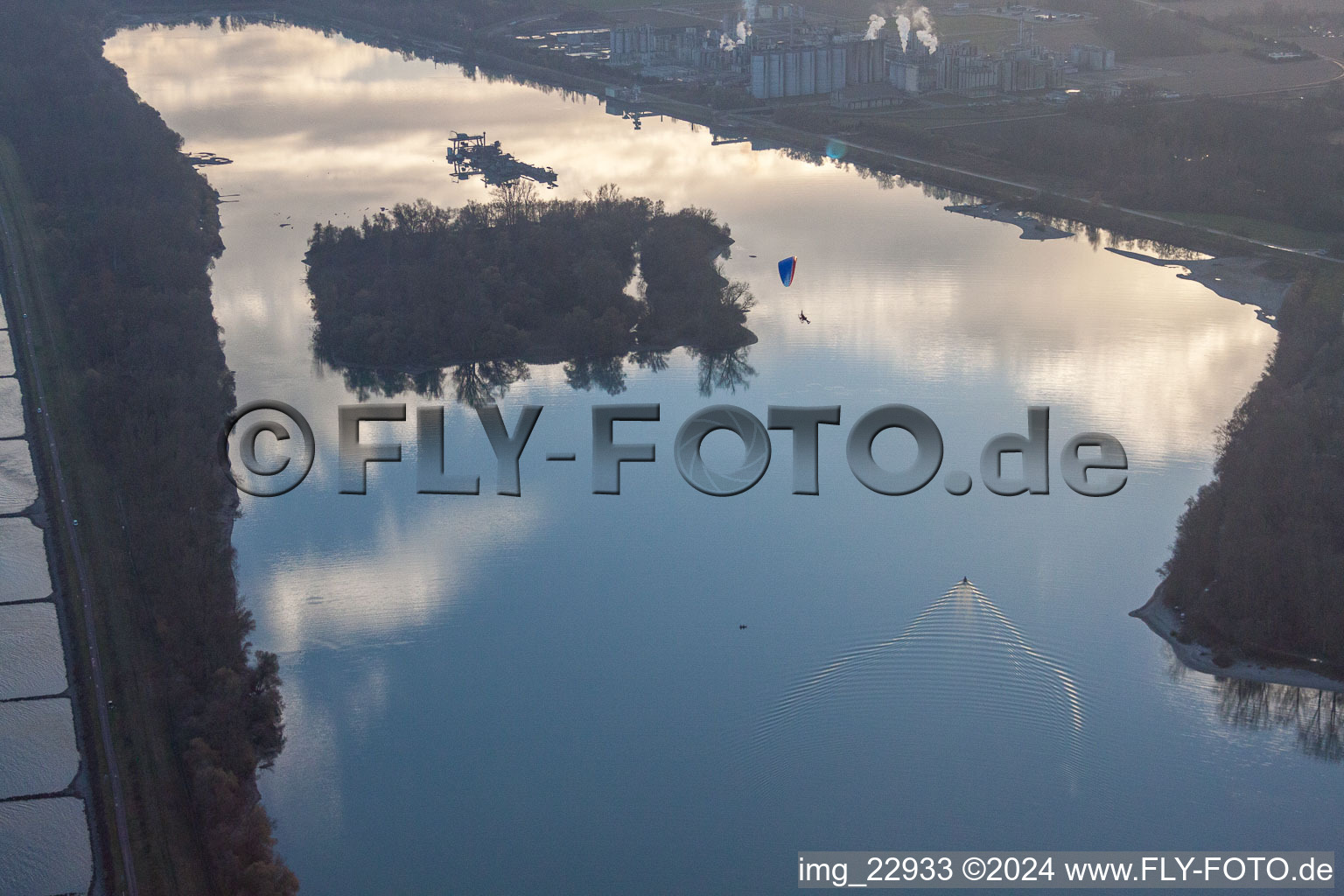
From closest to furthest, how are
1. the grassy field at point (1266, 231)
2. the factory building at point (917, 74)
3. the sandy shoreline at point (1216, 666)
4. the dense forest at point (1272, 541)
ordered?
1. the sandy shoreline at point (1216, 666)
2. the dense forest at point (1272, 541)
3. the grassy field at point (1266, 231)
4. the factory building at point (917, 74)

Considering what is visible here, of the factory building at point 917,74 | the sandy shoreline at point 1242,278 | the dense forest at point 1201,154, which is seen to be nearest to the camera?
the sandy shoreline at point 1242,278

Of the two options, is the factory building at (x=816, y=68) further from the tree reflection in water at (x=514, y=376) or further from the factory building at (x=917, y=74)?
the tree reflection in water at (x=514, y=376)

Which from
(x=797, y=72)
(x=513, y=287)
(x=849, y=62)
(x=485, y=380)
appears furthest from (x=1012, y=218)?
(x=849, y=62)

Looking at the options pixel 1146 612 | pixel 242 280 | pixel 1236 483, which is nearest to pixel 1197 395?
pixel 1236 483

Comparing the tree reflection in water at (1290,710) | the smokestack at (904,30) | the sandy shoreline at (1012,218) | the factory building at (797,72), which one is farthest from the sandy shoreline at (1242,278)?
the smokestack at (904,30)

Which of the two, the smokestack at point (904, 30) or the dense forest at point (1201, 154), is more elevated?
the smokestack at point (904, 30)

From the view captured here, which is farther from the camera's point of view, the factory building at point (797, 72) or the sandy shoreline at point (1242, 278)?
the factory building at point (797, 72)

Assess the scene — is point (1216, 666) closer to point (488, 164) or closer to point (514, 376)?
point (514, 376)
